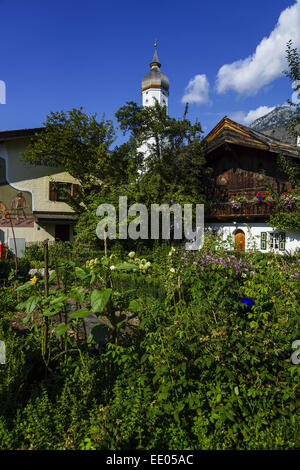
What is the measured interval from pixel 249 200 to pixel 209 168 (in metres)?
3.41

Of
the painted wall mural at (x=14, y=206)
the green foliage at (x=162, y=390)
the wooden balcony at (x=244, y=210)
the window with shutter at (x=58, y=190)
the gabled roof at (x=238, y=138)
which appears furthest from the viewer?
the window with shutter at (x=58, y=190)

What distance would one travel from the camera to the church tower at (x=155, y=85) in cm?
3797

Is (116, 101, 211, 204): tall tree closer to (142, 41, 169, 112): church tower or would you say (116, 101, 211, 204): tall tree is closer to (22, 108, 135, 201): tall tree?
(22, 108, 135, 201): tall tree

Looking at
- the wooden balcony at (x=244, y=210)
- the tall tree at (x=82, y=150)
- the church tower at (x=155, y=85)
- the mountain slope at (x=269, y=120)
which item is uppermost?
the mountain slope at (x=269, y=120)

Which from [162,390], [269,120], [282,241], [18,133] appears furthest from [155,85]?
[269,120]

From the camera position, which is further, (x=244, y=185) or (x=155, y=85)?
(x=155, y=85)

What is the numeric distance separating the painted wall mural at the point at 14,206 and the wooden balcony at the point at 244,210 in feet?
36.2

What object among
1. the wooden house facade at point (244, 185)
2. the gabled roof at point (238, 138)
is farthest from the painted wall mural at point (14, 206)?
the gabled roof at point (238, 138)

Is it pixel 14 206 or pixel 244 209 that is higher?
pixel 14 206

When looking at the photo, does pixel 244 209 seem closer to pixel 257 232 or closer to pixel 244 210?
pixel 244 210

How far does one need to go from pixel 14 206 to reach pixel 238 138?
13.8 m

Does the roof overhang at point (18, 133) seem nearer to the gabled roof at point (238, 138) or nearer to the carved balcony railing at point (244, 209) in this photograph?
the gabled roof at point (238, 138)

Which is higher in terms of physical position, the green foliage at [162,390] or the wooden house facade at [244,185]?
the wooden house facade at [244,185]

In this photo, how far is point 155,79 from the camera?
37.9m
